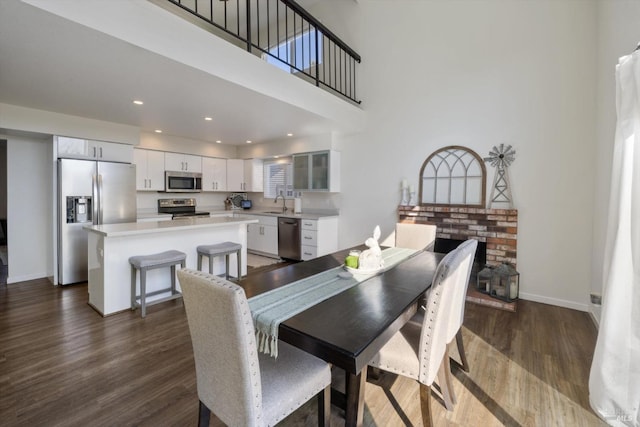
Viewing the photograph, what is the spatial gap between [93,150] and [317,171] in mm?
3450

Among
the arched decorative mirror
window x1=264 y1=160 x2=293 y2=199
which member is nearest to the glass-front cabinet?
window x1=264 y1=160 x2=293 y2=199

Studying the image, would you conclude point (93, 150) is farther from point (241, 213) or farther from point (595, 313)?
point (595, 313)

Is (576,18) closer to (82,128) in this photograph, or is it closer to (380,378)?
(380,378)

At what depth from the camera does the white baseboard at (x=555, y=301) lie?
3203mm

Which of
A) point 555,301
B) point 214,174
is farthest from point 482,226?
point 214,174

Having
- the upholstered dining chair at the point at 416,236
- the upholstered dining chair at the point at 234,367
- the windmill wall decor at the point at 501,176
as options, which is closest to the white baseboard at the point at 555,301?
the windmill wall decor at the point at 501,176

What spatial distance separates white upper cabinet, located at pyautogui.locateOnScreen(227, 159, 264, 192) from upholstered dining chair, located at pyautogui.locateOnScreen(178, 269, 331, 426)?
552cm

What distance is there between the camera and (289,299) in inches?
59.3

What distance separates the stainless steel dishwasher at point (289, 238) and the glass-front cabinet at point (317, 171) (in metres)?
0.69

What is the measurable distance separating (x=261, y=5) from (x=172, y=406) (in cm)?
657

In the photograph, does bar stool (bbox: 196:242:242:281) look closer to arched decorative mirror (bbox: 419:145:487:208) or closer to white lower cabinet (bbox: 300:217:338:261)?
white lower cabinet (bbox: 300:217:338:261)

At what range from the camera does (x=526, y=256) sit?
3.51m

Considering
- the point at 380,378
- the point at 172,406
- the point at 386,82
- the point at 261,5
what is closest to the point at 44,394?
the point at 172,406

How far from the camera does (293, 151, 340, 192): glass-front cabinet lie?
5051mm
